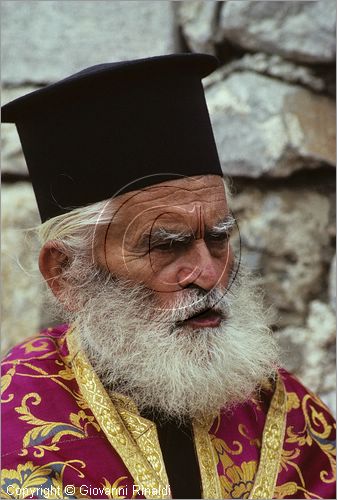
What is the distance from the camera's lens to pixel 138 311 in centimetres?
190

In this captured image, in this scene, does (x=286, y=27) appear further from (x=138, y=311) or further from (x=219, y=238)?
(x=138, y=311)

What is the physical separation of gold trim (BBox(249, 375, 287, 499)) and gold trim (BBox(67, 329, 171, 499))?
29cm

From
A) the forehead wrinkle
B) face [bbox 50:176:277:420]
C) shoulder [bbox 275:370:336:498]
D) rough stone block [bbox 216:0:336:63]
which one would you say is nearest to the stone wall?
rough stone block [bbox 216:0:336:63]

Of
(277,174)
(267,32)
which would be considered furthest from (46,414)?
(267,32)

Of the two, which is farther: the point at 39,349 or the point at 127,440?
the point at 39,349

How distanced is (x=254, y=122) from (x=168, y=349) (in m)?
1.58

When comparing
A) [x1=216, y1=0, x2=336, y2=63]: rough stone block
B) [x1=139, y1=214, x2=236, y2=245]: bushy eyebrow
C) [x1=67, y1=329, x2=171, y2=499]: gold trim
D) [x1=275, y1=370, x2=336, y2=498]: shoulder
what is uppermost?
[x1=216, y1=0, x2=336, y2=63]: rough stone block

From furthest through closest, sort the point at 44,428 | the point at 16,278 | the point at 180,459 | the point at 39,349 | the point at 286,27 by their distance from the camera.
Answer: the point at 16,278, the point at 286,27, the point at 39,349, the point at 180,459, the point at 44,428

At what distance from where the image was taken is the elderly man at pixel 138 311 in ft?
5.94

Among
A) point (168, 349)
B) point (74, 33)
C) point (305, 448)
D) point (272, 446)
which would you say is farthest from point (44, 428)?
point (74, 33)

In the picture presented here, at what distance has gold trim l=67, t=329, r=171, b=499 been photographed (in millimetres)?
1789

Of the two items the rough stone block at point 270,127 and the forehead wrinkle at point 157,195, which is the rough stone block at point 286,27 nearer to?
the rough stone block at point 270,127

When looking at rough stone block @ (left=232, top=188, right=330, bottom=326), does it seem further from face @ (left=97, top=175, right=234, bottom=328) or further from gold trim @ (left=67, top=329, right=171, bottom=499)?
gold trim @ (left=67, top=329, right=171, bottom=499)

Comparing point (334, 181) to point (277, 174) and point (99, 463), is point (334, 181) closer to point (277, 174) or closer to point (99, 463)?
point (277, 174)
